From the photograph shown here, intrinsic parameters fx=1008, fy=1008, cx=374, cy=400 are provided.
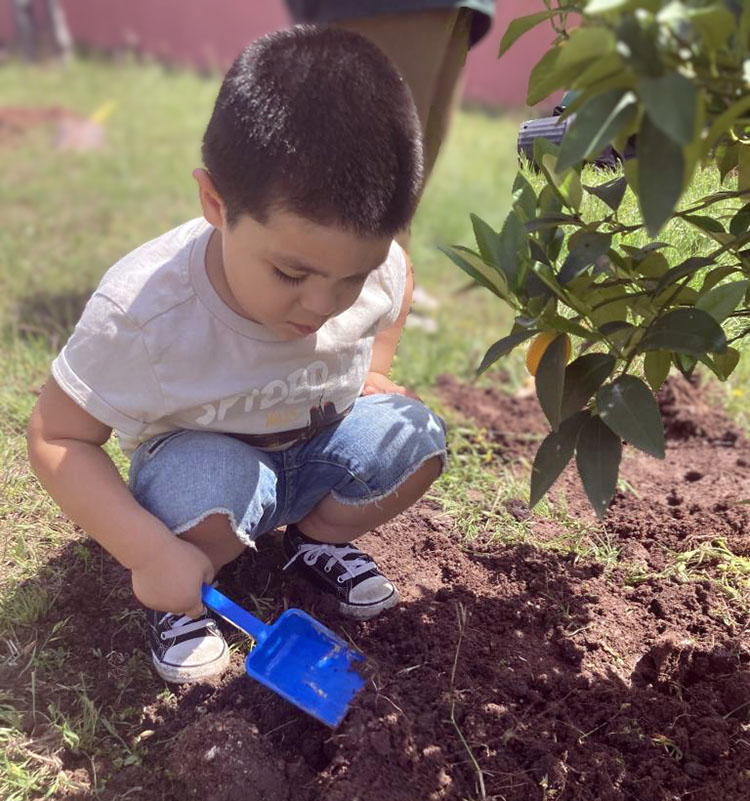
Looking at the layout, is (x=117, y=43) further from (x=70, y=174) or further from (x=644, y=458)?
(x=644, y=458)

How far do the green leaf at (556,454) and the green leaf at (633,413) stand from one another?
0.07 metres

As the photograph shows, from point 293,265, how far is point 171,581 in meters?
0.52

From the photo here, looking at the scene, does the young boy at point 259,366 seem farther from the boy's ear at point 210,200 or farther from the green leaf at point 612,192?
the green leaf at point 612,192

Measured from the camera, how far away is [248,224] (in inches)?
57.6

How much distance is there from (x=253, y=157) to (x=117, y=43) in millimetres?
7555

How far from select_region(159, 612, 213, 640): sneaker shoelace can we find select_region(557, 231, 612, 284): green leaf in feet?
2.74

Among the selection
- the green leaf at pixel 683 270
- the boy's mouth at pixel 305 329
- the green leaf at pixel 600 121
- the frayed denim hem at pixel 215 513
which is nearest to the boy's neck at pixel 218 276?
the boy's mouth at pixel 305 329

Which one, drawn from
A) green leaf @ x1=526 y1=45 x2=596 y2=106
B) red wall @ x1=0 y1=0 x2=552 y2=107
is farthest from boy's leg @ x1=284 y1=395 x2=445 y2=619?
red wall @ x1=0 y1=0 x2=552 y2=107

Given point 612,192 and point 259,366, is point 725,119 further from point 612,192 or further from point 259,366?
point 259,366

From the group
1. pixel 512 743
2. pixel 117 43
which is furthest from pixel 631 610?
pixel 117 43

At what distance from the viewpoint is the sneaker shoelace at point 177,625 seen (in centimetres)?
163

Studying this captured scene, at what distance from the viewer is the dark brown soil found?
1412mm

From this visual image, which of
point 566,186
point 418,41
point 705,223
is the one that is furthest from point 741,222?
point 418,41

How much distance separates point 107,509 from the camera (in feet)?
5.10
